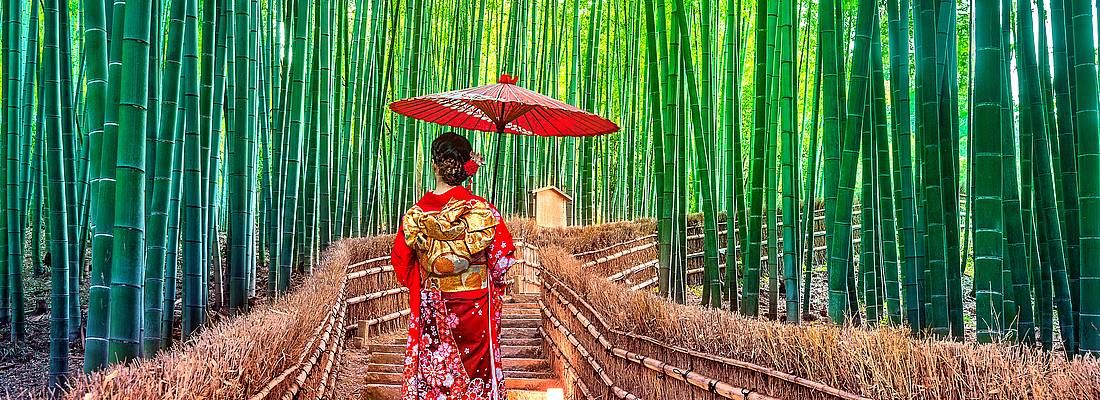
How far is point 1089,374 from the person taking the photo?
5.06ft

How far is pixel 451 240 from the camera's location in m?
2.68

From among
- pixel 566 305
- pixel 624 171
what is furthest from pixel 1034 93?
pixel 624 171

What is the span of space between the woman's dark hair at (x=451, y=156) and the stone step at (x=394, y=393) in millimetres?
1421

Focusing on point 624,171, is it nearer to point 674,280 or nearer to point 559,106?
point 674,280

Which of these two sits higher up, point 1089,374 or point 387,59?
point 387,59

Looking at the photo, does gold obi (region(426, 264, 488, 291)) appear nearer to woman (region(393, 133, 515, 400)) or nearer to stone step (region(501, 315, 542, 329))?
woman (region(393, 133, 515, 400))

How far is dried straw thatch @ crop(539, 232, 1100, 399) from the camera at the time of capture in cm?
157

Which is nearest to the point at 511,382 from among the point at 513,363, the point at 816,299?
the point at 513,363

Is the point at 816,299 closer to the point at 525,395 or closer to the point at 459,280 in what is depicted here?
the point at 525,395

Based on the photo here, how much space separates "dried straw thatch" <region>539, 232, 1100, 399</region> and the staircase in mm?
549

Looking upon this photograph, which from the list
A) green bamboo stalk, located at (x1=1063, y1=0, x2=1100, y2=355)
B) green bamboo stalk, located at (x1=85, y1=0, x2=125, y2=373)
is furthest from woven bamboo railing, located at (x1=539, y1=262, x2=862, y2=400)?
green bamboo stalk, located at (x1=85, y1=0, x2=125, y2=373)

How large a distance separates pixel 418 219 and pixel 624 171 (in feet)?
27.9

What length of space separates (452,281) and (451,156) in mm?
396

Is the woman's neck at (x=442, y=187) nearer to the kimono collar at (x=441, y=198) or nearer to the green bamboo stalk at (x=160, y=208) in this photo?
the kimono collar at (x=441, y=198)
